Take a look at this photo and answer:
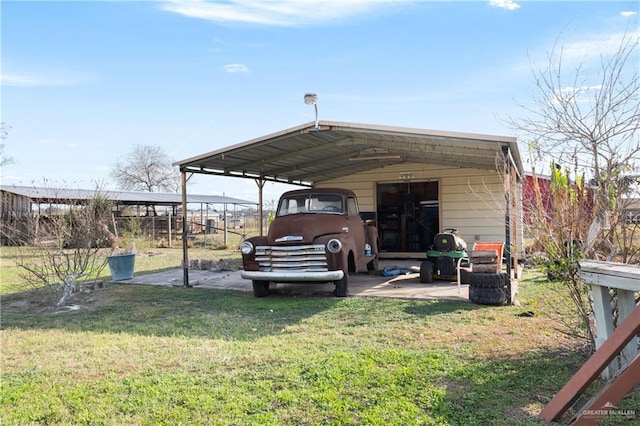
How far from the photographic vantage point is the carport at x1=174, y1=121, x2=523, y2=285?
19.9 ft

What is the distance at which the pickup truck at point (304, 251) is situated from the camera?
6266 millimetres

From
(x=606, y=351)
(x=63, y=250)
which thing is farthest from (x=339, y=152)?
(x=606, y=351)

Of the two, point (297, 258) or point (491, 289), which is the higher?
point (297, 258)

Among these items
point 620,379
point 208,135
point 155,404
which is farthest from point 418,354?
point 208,135

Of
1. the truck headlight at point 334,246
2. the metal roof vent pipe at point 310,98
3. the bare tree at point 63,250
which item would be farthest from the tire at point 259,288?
the metal roof vent pipe at point 310,98

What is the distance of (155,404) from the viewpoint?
9.65ft

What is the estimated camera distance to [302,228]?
648 cm

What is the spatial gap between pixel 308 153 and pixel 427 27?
3.51m

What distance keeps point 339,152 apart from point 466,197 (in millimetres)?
4041

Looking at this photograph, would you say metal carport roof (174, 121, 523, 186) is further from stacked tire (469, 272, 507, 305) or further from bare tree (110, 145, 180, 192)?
bare tree (110, 145, 180, 192)

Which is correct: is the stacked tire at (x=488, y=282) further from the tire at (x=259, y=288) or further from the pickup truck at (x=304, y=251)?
the tire at (x=259, y=288)

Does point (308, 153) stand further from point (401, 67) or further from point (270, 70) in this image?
point (401, 67)

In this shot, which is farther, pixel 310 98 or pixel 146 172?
pixel 146 172

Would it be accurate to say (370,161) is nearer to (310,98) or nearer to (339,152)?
(339,152)
